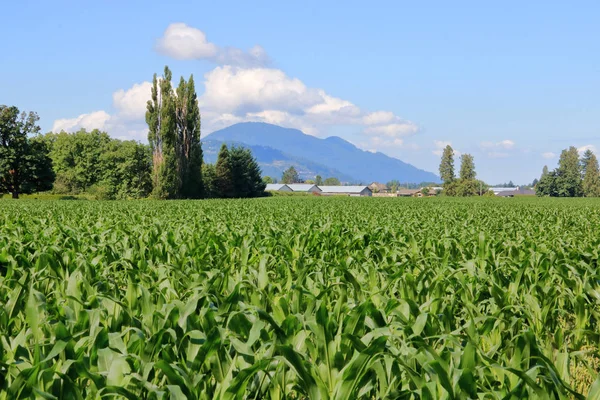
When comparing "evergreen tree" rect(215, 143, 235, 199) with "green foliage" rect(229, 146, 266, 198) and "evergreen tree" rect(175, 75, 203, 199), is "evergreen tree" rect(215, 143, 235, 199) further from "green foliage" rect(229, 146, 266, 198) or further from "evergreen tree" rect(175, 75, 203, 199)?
"evergreen tree" rect(175, 75, 203, 199)

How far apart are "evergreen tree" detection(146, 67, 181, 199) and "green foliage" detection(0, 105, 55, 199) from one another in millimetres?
16511

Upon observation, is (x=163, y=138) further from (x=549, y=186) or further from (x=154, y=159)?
(x=549, y=186)

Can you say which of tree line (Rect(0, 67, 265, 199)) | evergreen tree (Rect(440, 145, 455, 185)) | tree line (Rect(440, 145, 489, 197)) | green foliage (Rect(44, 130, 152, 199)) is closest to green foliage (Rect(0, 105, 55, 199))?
tree line (Rect(0, 67, 265, 199))

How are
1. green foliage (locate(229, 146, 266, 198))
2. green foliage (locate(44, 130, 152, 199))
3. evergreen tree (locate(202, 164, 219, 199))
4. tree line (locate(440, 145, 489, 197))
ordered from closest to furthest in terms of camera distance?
evergreen tree (locate(202, 164, 219, 199))
green foliage (locate(44, 130, 152, 199))
green foliage (locate(229, 146, 266, 198))
tree line (locate(440, 145, 489, 197))

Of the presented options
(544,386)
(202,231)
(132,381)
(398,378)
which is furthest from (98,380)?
(202,231)

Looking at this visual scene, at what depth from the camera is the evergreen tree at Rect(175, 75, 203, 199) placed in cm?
6172

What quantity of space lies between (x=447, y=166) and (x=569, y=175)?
31594 millimetres

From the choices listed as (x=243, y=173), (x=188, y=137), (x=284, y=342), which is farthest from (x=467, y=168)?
(x=284, y=342)

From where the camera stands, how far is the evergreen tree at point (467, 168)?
148 metres

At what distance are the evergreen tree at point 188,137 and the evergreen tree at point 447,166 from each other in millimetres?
103802

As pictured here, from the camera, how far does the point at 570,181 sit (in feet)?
442

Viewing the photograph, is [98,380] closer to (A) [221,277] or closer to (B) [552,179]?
(A) [221,277]

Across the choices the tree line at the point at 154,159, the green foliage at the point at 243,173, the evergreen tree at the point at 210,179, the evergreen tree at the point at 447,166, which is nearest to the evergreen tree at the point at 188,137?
the tree line at the point at 154,159

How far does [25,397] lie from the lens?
2.62 m
